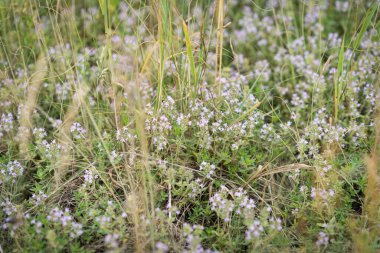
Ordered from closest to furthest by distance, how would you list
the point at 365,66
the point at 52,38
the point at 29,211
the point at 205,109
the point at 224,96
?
the point at 29,211 → the point at 205,109 → the point at 224,96 → the point at 365,66 → the point at 52,38

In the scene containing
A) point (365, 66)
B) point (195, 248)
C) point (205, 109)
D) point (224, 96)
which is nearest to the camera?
point (195, 248)

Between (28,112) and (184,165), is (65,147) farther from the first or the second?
(184,165)

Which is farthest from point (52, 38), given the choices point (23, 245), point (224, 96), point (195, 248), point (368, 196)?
point (368, 196)

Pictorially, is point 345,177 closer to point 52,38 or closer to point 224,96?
point 224,96

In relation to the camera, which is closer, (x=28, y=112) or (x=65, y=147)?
(x=65, y=147)

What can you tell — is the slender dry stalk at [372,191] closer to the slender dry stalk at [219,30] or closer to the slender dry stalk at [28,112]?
the slender dry stalk at [219,30]

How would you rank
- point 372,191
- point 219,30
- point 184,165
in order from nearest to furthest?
point 372,191 → point 184,165 → point 219,30

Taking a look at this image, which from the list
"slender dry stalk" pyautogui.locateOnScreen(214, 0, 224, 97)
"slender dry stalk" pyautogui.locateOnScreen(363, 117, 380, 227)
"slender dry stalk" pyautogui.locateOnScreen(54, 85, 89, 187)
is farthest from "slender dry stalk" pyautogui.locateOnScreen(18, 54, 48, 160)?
"slender dry stalk" pyautogui.locateOnScreen(363, 117, 380, 227)

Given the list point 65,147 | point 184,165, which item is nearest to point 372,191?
point 184,165

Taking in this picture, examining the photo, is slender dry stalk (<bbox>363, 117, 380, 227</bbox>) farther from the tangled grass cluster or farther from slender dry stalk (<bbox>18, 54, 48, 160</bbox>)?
slender dry stalk (<bbox>18, 54, 48, 160</bbox>)

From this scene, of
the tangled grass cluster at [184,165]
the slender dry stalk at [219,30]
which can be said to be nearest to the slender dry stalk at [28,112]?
the tangled grass cluster at [184,165]

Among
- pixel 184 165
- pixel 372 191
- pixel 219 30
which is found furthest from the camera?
pixel 219 30
